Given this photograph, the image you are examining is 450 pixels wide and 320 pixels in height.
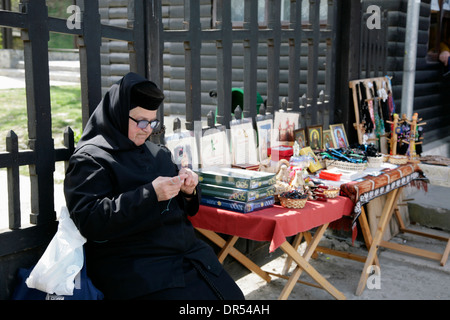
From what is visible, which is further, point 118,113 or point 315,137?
point 315,137

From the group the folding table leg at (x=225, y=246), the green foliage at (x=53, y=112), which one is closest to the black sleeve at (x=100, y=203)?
the folding table leg at (x=225, y=246)

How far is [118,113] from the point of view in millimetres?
2471

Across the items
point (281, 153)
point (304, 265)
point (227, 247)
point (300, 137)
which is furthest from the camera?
point (300, 137)

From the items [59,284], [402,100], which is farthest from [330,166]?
[402,100]

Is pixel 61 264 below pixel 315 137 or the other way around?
below

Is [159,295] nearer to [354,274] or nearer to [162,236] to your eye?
[162,236]

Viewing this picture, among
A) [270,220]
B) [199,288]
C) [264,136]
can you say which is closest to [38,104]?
[199,288]

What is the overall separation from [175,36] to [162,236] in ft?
5.02

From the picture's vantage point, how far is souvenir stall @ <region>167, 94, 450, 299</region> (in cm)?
311

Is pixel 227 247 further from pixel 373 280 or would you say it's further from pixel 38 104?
pixel 38 104

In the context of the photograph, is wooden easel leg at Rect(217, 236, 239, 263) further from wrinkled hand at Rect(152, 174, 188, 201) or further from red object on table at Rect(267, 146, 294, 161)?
wrinkled hand at Rect(152, 174, 188, 201)

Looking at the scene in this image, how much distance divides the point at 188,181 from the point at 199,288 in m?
0.54

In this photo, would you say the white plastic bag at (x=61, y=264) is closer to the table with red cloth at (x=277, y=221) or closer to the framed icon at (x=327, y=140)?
the table with red cloth at (x=277, y=221)

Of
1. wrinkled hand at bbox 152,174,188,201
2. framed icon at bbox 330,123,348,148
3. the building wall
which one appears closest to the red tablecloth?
wrinkled hand at bbox 152,174,188,201
